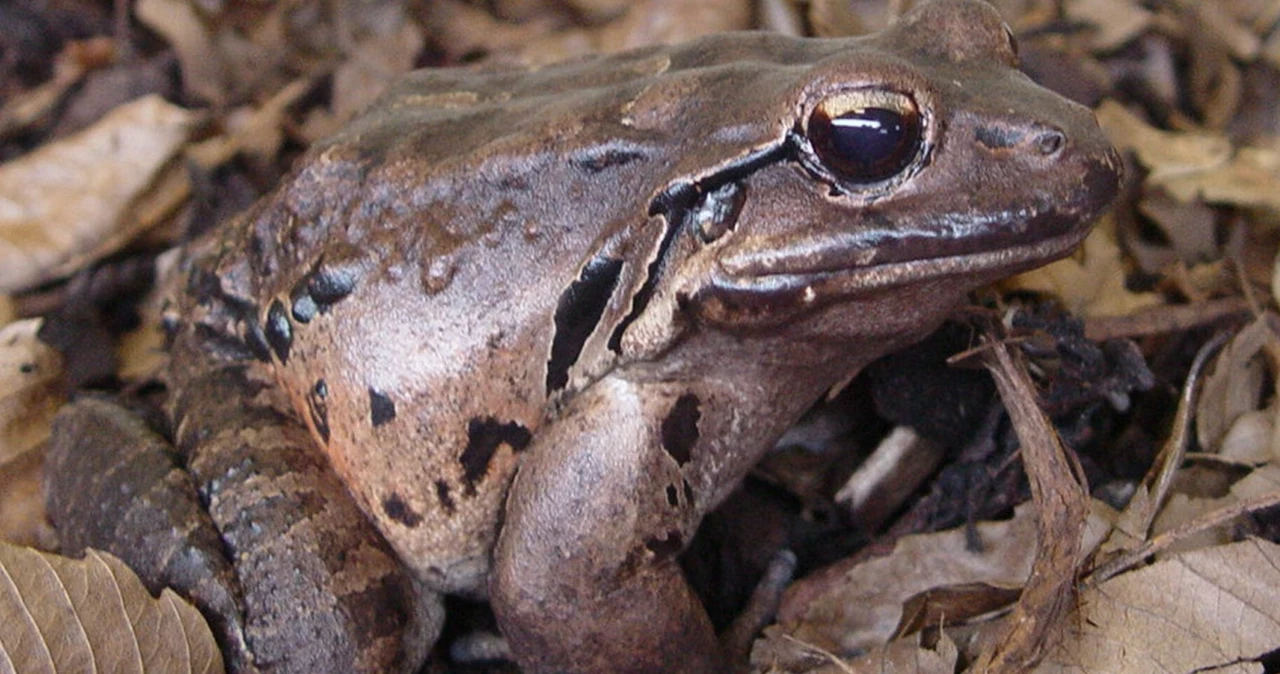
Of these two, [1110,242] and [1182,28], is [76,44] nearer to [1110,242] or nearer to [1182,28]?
[1110,242]

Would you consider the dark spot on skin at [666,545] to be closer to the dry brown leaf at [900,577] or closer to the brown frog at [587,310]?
the brown frog at [587,310]

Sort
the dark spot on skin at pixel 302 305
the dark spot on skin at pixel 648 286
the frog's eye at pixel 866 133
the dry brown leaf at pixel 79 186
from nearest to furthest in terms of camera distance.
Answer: the frog's eye at pixel 866 133 → the dark spot on skin at pixel 648 286 → the dark spot on skin at pixel 302 305 → the dry brown leaf at pixel 79 186

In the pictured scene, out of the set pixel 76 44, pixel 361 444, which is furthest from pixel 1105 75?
pixel 76 44

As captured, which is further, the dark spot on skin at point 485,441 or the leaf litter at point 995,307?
the dark spot on skin at point 485,441

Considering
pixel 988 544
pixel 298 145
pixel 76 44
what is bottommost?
pixel 988 544

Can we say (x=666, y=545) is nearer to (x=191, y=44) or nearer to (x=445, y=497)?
(x=445, y=497)

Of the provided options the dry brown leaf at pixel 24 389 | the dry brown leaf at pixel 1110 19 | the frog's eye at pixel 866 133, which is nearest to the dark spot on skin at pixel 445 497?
the frog's eye at pixel 866 133

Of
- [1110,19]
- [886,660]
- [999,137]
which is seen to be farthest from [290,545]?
[1110,19]
